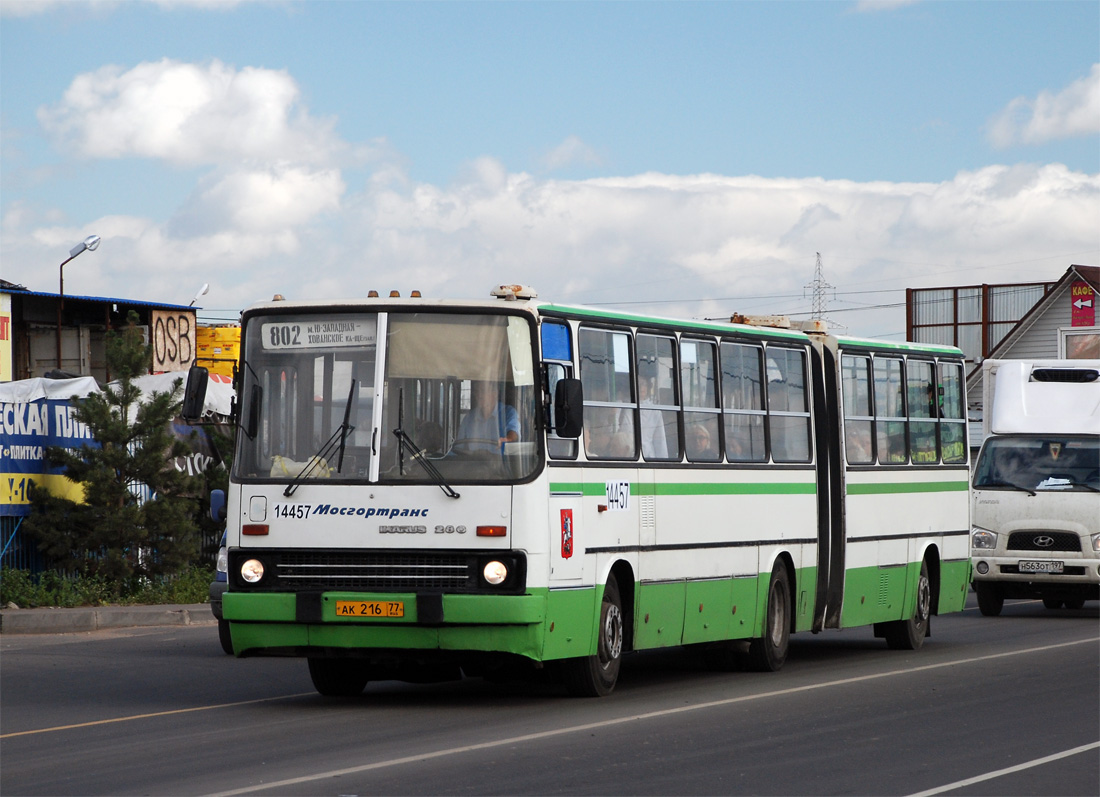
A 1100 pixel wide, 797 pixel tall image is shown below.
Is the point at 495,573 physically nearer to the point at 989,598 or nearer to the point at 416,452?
the point at 416,452

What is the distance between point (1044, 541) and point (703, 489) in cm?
1016

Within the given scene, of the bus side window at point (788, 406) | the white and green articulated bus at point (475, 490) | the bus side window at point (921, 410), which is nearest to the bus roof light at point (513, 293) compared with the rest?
the white and green articulated bus at point (475, 490)

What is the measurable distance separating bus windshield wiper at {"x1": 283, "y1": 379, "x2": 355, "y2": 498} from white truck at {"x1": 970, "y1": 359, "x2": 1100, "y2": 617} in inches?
502

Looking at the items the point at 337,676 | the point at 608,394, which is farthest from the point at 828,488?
the point at 337,676

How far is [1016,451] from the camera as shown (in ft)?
78.9

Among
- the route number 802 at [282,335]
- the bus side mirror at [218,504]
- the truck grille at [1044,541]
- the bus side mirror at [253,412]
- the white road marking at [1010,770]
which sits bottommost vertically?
the white road marking at [1010,770]

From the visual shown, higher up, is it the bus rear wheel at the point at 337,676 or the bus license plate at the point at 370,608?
the bus license plate at the point at 370,608

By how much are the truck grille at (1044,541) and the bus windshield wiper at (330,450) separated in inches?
527

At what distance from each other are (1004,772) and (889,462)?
823 cm

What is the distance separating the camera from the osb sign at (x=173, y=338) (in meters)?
39.7

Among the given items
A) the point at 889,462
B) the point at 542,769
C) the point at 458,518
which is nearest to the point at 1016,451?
the point at 889,462

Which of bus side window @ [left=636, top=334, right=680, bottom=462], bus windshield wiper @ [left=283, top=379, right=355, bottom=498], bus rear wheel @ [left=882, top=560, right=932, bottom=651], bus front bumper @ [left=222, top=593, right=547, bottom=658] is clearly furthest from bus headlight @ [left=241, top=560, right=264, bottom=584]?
bus rear wheel @ [left=882, top=560, right=932, bottom=651]

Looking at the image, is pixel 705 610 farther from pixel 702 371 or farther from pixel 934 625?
pixel 934 625

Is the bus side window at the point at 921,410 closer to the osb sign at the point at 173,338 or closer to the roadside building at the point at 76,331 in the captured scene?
the roadside building at the point at 76,331
